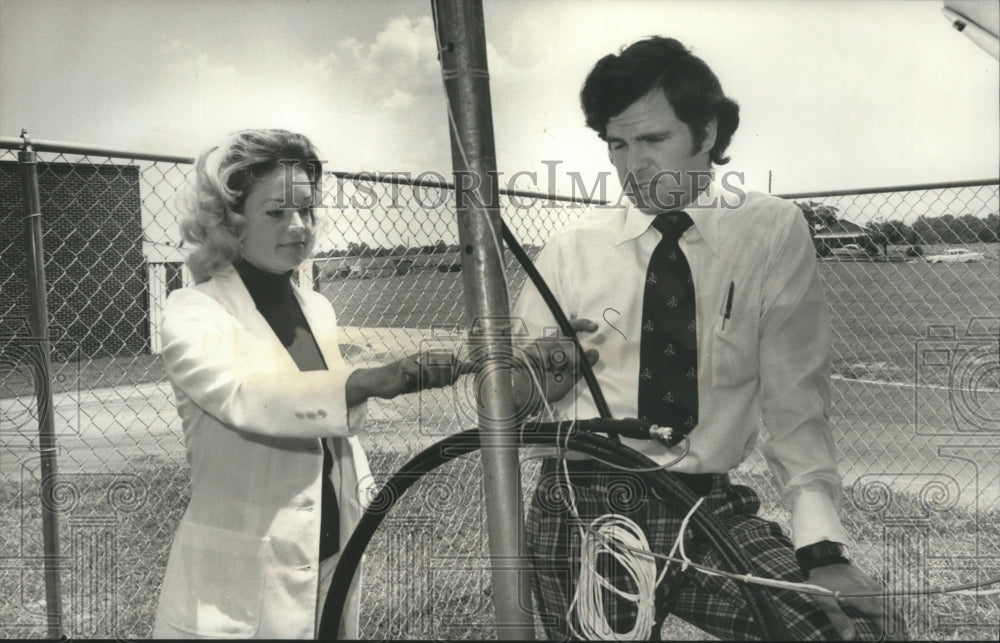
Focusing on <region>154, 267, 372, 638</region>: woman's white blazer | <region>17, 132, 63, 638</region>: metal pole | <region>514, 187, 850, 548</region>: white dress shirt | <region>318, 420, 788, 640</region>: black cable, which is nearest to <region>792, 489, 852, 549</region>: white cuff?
<region>514, 187, 850, 548</region>: white dress shirt

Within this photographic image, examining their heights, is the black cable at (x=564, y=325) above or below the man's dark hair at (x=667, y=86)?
below

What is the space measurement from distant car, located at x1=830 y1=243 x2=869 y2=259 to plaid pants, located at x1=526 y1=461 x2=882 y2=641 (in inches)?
37.9

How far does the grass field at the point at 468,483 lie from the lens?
86.7 inches

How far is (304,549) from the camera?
6.14ft

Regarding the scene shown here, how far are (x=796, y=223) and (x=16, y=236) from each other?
2.09 m

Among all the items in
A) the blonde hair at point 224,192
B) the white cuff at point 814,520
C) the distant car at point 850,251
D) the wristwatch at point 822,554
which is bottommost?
the wristwatch at point 822,554

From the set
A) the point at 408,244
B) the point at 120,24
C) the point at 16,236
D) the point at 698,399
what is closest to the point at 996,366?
the point at 698,399

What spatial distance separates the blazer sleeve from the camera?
1766 millimetres

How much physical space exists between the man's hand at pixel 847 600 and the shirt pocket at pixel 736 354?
1.47 feet

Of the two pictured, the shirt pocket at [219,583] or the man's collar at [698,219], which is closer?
the shirt pocket at [219,583]

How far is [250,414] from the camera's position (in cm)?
177

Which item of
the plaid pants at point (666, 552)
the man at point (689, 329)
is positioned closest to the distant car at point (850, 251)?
the man at point (689, 329)

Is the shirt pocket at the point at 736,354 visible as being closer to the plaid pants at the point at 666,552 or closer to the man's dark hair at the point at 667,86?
the plaid pants at the point at 666,552

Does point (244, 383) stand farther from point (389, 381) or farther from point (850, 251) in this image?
point (850, 251)
